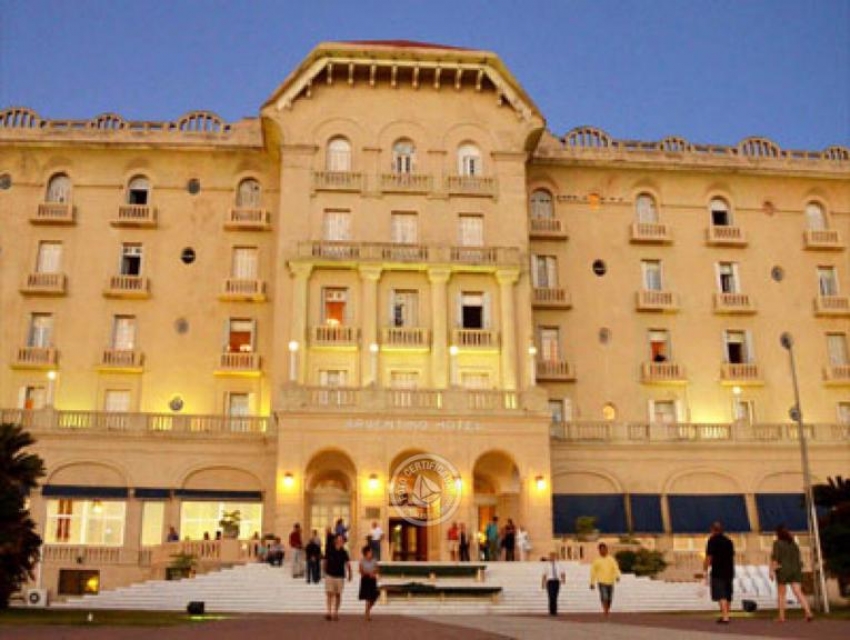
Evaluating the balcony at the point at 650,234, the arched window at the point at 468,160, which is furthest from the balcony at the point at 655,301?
the arched window at the point at 468,160

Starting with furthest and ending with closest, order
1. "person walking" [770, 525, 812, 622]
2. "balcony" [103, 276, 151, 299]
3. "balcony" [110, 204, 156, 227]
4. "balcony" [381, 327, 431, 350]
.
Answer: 1. "balcony" [110, 204, 156, 227]
2. "balcony" [103, 276, 151, 299]
3. "balcony" [381, 327, 431, 350]
4. "person walking" [770, 525, 812, 622]

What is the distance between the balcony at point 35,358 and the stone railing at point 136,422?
304 cm

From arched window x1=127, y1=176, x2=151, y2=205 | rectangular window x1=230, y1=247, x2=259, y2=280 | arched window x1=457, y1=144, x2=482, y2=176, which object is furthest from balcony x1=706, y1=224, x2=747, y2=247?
arched window x1=127, y1=176, x2=151, y2=205

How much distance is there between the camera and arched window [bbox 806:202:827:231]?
158 ft

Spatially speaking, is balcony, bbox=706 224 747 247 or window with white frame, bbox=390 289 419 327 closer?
window with white frame, bbox=390 289 419 327

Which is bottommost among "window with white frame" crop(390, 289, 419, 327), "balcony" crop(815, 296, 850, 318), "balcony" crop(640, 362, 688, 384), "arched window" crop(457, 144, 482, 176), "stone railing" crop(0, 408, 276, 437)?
"stone railing" crop(0, 408, 276, 437)

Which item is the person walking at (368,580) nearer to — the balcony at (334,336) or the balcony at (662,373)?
the balcony at (334,336)

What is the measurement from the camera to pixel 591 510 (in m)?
39.6

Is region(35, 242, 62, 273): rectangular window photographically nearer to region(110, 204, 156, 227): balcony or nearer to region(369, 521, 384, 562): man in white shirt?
region(110, 204, 156, 227): balcony

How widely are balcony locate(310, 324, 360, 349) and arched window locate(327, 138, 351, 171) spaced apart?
25.9ft

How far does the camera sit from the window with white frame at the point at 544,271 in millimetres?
45281

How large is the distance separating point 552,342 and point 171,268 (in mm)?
18453

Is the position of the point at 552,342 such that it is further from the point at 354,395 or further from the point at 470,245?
the point at 354,395

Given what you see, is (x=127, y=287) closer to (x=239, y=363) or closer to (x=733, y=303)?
(x=239, y=363)
